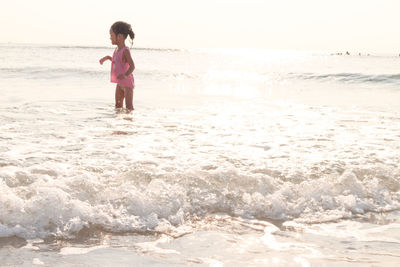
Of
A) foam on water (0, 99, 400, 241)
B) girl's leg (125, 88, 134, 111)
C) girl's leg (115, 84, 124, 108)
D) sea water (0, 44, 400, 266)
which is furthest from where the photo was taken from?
girl's leg (115, 84, 124, 108)

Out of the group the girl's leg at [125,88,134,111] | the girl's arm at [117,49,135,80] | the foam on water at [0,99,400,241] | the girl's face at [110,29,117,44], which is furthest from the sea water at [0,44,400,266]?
the girl's face at [110,29,117,44]

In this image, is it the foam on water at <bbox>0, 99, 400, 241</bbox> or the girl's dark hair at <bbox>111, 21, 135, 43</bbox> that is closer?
the foam on water at <bbox>0, 99, 400, 241</bbox>

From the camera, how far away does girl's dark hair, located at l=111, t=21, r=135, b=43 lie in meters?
8.52

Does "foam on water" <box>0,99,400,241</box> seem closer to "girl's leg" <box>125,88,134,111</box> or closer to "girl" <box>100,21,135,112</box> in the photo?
"girl" <box>100,21,135,112</box>

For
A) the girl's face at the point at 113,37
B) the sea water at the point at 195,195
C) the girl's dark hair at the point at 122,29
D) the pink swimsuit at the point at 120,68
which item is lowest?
the sea water at the point at 195,195

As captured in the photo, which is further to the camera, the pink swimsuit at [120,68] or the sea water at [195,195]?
the pink swimsuit at [120,68]

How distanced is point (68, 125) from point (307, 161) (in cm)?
401

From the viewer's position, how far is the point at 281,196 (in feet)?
13.3

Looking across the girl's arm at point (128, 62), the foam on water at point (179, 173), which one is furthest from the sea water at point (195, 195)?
the girl's arm at point (128, 62)

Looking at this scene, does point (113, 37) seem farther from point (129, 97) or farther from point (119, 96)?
point (119, 96)

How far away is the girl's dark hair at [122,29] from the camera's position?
852 centimetres

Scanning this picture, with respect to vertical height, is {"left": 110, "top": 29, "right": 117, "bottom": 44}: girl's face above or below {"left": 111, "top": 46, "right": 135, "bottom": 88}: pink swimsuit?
above

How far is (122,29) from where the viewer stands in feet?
28.0

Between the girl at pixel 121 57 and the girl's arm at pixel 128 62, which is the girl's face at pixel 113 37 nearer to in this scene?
the girl at pixel 121 57
